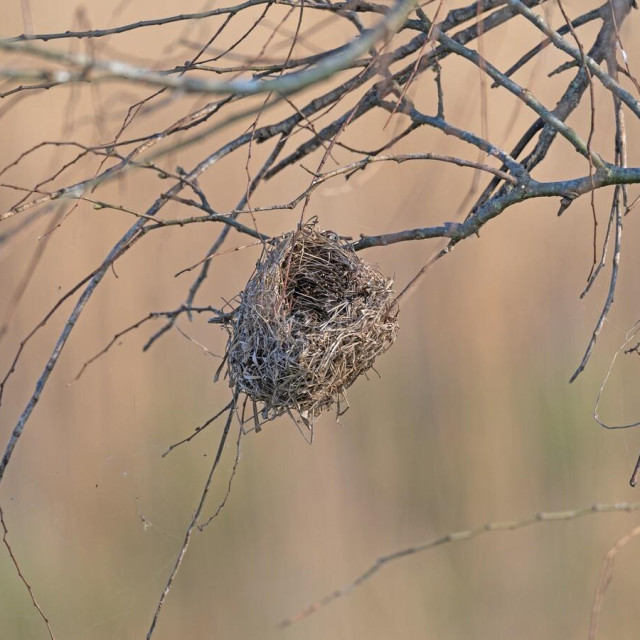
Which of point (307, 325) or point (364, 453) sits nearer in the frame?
point (307, 325)

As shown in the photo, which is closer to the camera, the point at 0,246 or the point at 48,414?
the point at 0,246

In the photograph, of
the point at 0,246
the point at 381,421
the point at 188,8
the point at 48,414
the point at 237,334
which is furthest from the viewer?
the point at 381,421

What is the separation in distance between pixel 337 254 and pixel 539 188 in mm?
359

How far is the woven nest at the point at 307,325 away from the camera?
1.31m

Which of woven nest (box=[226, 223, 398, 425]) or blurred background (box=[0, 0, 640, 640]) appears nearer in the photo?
woven nest (box=[226, 223, 398, 425])

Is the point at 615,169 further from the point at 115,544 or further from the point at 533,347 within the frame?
the point at 115,544

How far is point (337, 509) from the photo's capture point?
2.99 metres

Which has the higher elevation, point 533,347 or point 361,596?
point 533,347

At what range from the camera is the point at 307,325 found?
4.40ft

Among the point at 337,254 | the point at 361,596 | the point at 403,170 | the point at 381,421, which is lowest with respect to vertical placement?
the point at 361,596

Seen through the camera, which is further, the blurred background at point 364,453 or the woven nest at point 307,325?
the blurred background at point 364,453

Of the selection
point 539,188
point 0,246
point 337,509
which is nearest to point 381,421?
point 337,509

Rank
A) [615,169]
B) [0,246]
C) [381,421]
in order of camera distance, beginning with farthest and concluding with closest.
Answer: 1. [381,421]
2. [615,169]
3. [0,246]

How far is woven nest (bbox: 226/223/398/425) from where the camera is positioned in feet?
4.29
